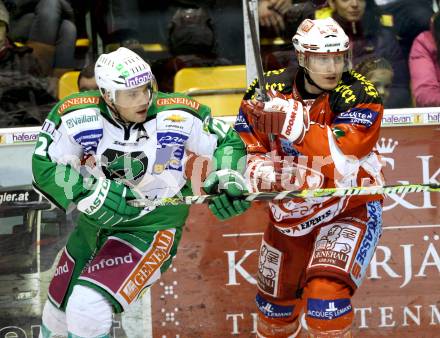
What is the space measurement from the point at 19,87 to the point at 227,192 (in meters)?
1.69

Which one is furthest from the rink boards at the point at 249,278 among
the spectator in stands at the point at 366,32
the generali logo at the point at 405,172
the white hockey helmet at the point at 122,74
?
the white hockey helmet at the point at 122,74

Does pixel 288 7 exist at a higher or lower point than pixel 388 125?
higher

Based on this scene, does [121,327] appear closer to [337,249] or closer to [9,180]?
[9,180]

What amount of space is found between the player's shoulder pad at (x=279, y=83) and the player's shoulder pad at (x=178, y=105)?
279mm

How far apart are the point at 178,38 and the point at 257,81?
109 cm

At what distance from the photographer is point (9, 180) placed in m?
5.50

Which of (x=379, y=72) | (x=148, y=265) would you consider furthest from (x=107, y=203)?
(x=379, y=72)

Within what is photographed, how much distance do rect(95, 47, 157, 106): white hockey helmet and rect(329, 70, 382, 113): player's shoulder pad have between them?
31.7 inches

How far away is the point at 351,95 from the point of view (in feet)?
Result: 15.4

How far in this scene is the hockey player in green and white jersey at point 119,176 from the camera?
4539 millimetres

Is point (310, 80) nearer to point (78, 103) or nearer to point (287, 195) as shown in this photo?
point (287, 195)

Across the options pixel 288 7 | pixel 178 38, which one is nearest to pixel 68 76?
pixel 178 38

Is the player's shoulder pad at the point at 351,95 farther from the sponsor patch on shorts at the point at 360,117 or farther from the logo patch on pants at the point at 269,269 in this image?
the logo patch on pants at the point at 269,269

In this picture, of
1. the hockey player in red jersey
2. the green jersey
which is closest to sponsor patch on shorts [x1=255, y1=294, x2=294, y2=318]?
the hockey player in red jersey
